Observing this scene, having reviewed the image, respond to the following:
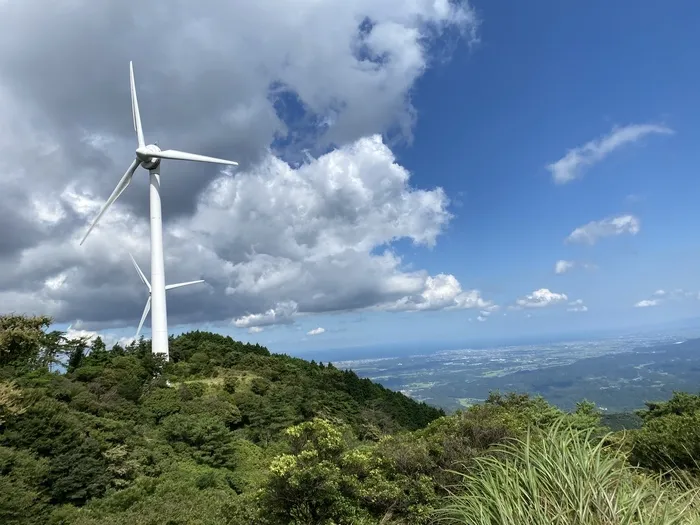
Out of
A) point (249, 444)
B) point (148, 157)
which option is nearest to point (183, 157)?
point (148, 157)

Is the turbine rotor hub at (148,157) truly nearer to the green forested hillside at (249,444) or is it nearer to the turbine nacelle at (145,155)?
the turbine nacelle at (145,155)

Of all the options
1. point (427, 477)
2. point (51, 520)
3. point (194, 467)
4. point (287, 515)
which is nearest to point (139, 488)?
point (51, 520)

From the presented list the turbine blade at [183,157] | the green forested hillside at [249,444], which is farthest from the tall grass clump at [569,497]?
the turbine blade at [183,157]

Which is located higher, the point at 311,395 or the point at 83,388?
the point at 83,388

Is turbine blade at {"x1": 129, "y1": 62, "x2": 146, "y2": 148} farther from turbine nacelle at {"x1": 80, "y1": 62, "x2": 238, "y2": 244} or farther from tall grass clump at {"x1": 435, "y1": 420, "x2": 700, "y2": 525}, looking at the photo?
tall grass clump at {"x1": 435, "y1": 420, "x2": 700, "y2": 525}

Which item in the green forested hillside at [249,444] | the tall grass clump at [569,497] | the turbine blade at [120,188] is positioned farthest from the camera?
the turbine blade at [120,188]

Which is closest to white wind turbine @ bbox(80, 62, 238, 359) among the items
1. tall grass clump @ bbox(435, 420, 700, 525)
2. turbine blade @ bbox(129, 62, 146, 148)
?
turbine blade @ bbox(129, 62, 146, 148)

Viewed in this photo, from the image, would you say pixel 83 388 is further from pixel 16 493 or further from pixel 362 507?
pixel 362 507

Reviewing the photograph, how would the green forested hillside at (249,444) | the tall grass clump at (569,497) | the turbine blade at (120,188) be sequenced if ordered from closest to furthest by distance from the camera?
the tall grass clump at (569,497), the green forested hillside at (249,444), the turbine blade at (120,188)
